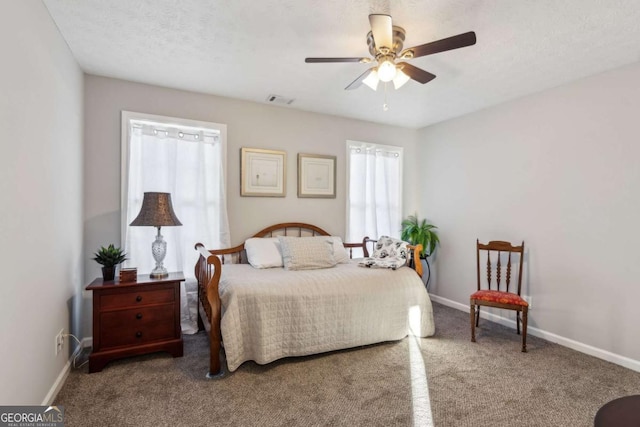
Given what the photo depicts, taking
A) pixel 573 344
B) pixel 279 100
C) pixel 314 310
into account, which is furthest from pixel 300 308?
pixel 573 344

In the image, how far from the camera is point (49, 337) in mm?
2029

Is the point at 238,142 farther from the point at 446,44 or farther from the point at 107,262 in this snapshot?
the point at 446,44

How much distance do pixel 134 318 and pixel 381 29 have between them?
8.88ft

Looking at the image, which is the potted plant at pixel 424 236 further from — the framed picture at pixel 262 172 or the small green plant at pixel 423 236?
the framed picture at pixel 262 172

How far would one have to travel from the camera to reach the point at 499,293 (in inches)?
121

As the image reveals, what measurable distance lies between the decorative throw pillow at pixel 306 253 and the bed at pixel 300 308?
1.1 inches

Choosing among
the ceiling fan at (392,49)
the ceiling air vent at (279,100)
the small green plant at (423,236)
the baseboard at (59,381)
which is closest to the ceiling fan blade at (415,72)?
the ceiling fan at (392,49)

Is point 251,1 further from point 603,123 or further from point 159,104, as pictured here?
point 603,123

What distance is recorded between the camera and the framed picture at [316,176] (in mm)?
3973

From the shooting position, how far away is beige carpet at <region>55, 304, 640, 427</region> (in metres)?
1.89

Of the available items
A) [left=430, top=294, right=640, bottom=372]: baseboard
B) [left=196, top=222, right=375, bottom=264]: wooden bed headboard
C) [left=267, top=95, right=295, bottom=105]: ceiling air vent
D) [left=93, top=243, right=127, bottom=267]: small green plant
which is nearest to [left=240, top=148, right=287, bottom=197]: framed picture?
[left=196, top=222, right=375, bottom=264]: wooden bed headboard

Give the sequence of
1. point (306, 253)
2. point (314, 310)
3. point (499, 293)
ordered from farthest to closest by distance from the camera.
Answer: point (306, 253), point (499, 293), point (314, 310)

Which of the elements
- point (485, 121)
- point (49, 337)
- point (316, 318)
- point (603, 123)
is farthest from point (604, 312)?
point (49, 337)

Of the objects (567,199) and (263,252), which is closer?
(567,199)
